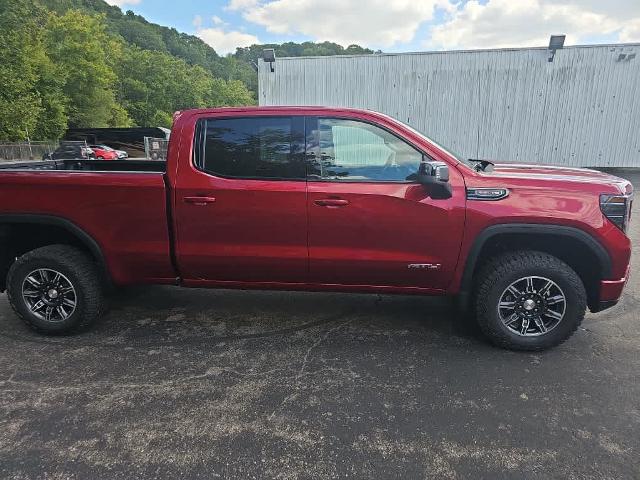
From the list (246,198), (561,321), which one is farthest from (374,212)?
(561,321)

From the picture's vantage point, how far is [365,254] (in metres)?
3.51

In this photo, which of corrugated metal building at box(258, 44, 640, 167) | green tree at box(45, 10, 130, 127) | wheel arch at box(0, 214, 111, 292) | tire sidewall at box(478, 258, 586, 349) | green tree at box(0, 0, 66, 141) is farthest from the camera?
green tree at box(45, 10, 130, 127)

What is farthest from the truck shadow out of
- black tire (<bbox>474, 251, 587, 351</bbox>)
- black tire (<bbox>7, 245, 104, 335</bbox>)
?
Answer: black tire (<bbox>474, 251, 587, 351</bbox>)

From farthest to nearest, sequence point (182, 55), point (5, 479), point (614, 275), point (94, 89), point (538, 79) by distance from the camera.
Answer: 1. point (182, 55)
2. point (94, 89)
3. point (538, 79)
4. point (614, 275)
5. point (5, 479)

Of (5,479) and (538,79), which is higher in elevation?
(538,79)

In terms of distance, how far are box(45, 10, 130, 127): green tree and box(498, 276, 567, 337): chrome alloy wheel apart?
2138 inches

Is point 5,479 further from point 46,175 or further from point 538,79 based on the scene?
point 538,79

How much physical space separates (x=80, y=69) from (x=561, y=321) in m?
57.7

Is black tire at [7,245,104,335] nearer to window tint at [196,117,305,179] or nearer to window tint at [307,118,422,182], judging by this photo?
window tint at [196,117,305,179]

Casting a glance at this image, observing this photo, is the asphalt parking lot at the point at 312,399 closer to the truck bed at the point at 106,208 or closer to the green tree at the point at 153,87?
the truck bed at the point at 106,208

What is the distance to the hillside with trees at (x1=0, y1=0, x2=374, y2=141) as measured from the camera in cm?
3841

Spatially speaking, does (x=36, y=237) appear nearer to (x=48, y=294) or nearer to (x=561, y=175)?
(x=48, y=294)

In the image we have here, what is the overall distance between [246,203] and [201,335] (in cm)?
127

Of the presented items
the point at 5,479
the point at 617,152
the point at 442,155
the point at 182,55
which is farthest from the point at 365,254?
the point at 182,55
